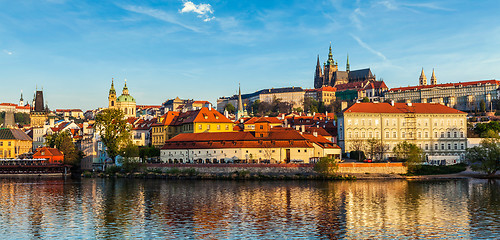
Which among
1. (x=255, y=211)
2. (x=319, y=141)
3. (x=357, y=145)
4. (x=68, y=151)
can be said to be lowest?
(x=255, y=211)

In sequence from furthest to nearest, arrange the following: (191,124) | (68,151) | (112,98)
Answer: (112,98), (68,151), (191,124)

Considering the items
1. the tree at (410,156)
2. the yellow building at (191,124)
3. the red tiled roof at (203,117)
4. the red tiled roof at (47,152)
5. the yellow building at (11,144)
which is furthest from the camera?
the yellow building at (11,144)

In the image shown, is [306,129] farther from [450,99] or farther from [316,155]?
[450,99]

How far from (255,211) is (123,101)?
152m

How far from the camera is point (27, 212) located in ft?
130

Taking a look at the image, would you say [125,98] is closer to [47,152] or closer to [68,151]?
[68,151]

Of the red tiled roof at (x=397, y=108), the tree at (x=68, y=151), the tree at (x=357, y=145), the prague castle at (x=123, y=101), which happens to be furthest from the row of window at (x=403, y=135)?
the prague castle at (x=123, y=101)

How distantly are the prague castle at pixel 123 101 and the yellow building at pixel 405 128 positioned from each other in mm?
110173

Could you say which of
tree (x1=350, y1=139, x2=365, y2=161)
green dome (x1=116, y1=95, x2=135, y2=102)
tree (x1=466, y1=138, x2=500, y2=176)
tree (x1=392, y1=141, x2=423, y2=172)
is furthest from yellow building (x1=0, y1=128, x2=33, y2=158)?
tree (x1=466, y1=138, x2=500, y2=176)

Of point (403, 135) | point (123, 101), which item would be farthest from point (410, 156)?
point (123, 101)

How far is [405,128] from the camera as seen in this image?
283 ft

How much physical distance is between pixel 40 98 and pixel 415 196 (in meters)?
144

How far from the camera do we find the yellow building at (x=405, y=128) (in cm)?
8475

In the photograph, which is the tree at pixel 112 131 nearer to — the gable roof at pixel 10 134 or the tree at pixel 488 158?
the gable roof at pixel 10 134
